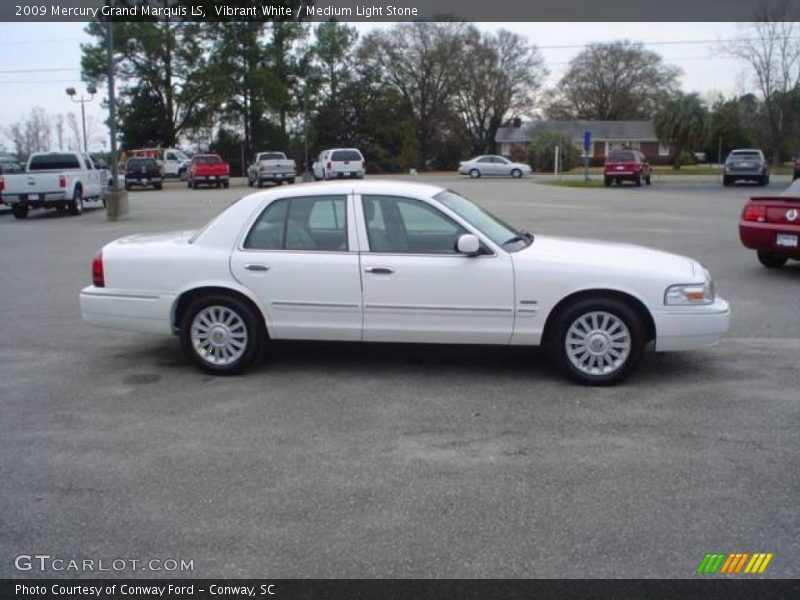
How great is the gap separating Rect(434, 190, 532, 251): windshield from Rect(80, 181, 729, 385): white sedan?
0.07ft

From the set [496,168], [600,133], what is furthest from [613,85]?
[496,168]

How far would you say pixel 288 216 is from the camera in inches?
278

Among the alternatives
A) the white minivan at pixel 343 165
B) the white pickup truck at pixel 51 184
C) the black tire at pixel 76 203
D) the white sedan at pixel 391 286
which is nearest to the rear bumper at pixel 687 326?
the white sedan at pixel 391 286

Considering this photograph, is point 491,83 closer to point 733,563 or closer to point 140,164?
point 140,164

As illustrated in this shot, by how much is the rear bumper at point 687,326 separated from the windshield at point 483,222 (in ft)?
4.28

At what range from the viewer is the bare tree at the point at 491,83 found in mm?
78375

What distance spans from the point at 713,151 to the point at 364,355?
75.6 metres

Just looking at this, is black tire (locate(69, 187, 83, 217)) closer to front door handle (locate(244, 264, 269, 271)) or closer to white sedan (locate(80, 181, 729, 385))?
white sedan (locate(80, 181, 729, 385))

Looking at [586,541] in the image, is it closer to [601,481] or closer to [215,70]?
[601,481]

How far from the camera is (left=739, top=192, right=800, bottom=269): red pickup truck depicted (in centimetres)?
1182

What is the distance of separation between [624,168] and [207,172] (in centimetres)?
2101

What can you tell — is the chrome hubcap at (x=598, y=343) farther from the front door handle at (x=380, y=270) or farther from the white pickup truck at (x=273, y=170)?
the white pickup truck at (x=273, y=170)

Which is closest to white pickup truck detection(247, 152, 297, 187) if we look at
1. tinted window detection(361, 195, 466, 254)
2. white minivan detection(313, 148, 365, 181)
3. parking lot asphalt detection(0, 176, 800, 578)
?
white minivan detection(313, 148, 365, 181)
